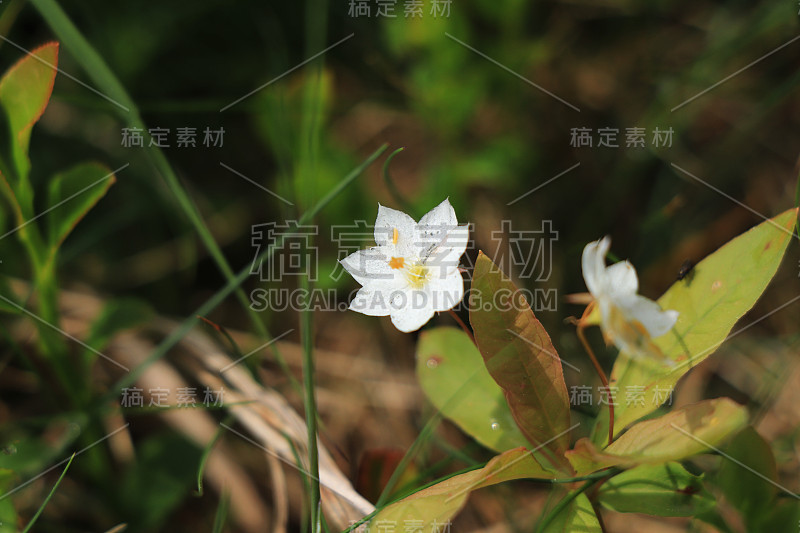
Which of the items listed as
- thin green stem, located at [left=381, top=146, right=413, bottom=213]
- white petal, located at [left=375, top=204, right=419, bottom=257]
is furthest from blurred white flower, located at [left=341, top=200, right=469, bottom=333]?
thin green stem, located at [left=381, top=146, right=413, bottom=213]

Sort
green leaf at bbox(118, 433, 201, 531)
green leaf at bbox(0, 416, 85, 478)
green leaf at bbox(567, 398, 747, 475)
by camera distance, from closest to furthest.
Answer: green leaf at bbox(567, 398, 747, 475) → green leaf at bbox(0, 416, 85, 478) → green leaf at bbox(118, 433, 201, 531)

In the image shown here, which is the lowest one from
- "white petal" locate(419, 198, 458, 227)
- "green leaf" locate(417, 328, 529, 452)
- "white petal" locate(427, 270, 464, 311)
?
"green leaf" locate(417, 328, 529, 452)

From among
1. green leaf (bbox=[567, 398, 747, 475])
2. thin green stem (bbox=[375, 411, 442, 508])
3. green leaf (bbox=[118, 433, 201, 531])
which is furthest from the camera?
green leaf (bbox=[118, 433, 201, 531])

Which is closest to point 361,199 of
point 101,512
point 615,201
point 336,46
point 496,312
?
point 336,46

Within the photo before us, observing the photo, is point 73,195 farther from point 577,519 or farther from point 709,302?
point 709,302

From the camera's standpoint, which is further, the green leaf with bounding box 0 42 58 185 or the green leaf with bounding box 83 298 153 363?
the green leaf with bounding box 83 298 153 363

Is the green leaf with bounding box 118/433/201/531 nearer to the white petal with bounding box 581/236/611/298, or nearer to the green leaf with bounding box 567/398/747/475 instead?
the green leaf with bounding box 567/398/747/475

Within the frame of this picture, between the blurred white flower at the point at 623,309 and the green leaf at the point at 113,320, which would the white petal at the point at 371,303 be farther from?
the green leaf at the point at 113,320

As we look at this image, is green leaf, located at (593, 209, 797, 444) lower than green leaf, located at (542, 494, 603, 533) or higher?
higher
